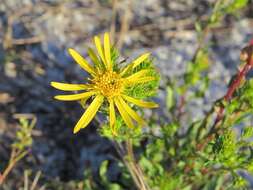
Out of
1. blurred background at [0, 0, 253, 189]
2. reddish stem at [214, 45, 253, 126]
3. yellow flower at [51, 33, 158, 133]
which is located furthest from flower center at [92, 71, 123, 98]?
blurred background at [0, 0, 253, 189]

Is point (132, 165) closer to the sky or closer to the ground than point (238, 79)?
closer to the ground

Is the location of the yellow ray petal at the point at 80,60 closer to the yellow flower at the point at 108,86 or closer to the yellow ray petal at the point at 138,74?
the yellow flower at the point at 108,86

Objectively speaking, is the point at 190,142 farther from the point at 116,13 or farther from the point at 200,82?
the point at 116,13

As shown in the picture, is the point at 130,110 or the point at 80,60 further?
the point at 80,60

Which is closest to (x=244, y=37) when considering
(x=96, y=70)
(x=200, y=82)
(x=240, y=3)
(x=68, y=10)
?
(x=200, y=82)

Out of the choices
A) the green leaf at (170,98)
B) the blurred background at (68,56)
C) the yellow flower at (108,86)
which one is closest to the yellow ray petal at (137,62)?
the yellow flower at (108,86)

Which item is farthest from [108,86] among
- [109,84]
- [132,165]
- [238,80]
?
[238,80]

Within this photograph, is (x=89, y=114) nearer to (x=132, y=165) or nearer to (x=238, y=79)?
(x=132, y=165)
